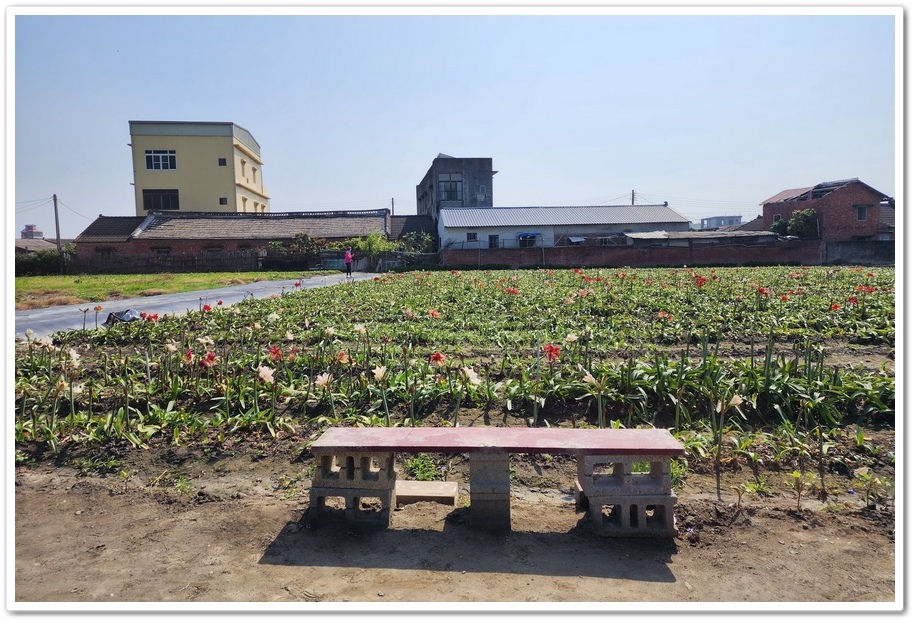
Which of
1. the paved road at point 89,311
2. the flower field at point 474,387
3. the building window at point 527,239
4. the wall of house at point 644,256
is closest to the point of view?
the flower field at point 474,387

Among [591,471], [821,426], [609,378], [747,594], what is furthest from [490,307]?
[747,594]

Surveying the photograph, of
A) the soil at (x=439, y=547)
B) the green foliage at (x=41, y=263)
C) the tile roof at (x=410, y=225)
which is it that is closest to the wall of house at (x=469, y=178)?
the tile roof at (x=410, y=225)

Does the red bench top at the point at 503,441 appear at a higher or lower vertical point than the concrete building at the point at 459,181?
lower

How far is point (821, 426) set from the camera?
148 inches

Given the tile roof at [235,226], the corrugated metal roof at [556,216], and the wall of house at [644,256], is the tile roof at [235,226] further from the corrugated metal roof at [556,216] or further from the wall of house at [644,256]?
the wall of house at [644,256]

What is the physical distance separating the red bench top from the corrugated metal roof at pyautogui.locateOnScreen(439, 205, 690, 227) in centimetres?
3373

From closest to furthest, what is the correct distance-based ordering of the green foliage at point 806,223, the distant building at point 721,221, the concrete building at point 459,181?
1. the green foliage at point 806,223
2. the concrete building at point 459,181
3. the distant building at point 721,221

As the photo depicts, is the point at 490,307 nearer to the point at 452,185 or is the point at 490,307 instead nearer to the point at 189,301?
the point at 189,301

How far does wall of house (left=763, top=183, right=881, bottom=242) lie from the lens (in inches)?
1414

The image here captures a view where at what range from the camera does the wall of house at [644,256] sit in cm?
3052

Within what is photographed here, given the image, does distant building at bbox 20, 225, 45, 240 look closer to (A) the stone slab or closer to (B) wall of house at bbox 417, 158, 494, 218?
(B) wall of house at bbox 417, 158, 494, 218

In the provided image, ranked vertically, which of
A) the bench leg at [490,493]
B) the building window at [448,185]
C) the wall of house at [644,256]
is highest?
the building window at [448,185]

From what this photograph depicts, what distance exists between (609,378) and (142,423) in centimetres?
342

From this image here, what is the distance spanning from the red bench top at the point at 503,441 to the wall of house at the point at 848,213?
4022 cm
